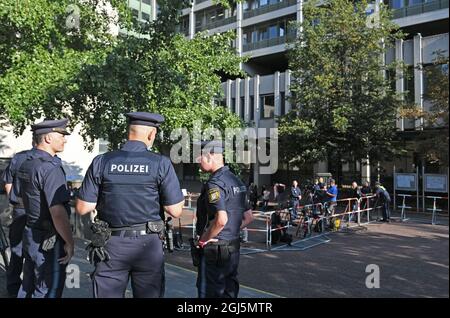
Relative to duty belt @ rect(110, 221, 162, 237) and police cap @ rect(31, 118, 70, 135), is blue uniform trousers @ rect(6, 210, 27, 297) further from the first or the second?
duty belt @ rect(110, 221, 162, 237)

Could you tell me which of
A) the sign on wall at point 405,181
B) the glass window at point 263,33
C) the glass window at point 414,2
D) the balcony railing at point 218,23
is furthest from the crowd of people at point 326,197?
the balcony railing at point 218,23

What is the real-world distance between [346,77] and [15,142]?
596 inches

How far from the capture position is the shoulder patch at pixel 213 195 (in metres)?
3.88

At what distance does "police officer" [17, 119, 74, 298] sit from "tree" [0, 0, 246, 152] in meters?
3.85

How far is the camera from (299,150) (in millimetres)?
20594

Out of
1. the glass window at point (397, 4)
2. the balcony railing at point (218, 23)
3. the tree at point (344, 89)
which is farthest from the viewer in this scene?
the balcony railing at point (218, 23)

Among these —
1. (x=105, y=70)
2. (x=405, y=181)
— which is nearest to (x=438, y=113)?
(x=105, y=70)

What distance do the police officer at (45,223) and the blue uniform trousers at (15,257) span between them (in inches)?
33.4

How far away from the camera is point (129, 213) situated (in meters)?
3.33

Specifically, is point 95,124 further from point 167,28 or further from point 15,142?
point 15,142

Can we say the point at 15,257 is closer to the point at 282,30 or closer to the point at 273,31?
the point at 282,30

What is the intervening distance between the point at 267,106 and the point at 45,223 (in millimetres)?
29264

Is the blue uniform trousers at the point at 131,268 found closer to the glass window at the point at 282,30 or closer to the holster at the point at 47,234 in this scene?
the holster at the point at 47,234
